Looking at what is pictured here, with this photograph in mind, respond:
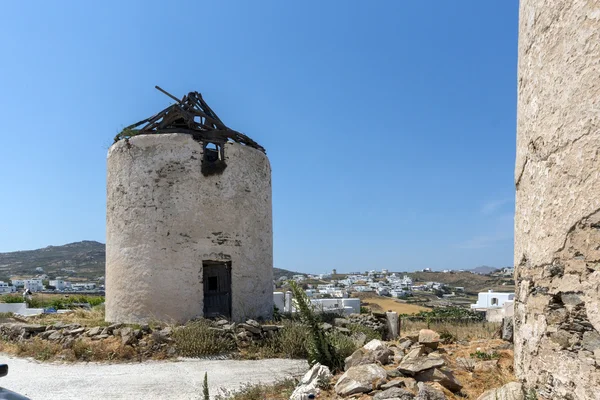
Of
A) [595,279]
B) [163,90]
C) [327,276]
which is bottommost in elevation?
[327,276]

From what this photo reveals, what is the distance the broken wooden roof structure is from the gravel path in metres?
5.40

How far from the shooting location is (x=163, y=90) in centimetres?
1174

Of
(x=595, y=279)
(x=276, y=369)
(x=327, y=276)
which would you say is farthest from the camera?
(x=327, y=276)

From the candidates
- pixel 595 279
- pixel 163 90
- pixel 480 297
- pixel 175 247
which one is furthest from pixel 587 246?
pixel 480 297

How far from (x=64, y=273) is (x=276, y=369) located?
261ft

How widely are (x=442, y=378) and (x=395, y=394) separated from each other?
550 millimetres

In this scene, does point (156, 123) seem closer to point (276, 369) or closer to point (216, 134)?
point (216, 134)

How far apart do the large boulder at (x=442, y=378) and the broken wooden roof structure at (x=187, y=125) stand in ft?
27.2

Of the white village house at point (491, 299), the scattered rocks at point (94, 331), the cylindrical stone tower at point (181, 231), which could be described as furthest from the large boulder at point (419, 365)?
the white village house at point (491, 299)

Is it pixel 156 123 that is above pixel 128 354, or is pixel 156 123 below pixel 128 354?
above

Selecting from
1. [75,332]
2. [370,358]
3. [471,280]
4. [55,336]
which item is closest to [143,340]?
[75,332]

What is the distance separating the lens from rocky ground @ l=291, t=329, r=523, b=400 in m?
4.29

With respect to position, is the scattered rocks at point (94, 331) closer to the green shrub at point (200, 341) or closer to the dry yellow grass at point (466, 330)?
the green shrub at point (200, 341)

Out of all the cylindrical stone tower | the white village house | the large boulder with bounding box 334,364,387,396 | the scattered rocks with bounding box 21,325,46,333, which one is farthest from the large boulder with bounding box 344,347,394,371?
the white village house
